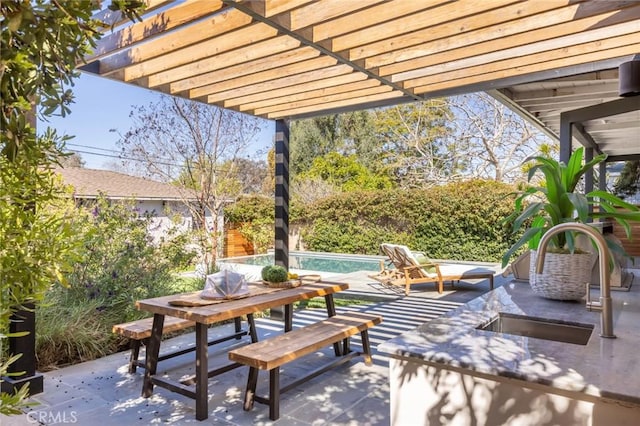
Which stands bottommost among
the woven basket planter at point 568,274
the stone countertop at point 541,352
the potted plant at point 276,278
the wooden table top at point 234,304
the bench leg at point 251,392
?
the bench leg at point 251,392

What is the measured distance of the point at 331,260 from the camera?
1407 cm

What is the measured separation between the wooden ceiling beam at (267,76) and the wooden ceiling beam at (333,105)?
917mm

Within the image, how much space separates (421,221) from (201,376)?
37.1 feet

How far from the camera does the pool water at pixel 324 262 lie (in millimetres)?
12508

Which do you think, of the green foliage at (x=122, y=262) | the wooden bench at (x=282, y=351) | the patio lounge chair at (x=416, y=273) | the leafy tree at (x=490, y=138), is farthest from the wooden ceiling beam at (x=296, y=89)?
the leafy tree at (x=490, y=138)

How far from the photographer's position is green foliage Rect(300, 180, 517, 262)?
12.6 meters

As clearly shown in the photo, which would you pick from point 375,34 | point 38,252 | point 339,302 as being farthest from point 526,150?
point 38,252

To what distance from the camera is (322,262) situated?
13.7 m

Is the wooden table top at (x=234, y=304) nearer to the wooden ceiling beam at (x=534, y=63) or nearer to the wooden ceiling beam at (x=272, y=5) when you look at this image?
the wooden ceiling beam at (x=272, y=5)

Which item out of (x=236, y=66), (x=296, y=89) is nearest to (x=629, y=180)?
(x=296, y=89)

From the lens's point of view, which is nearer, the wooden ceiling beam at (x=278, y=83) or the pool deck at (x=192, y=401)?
the pool deck at (x=192, y=401)

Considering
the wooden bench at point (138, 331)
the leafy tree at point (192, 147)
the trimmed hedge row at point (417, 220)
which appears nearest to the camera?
the wooden bench at point (138, 331)

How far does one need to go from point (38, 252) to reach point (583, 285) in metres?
2.42

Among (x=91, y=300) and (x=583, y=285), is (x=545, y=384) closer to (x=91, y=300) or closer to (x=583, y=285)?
(x=583, y=285)
